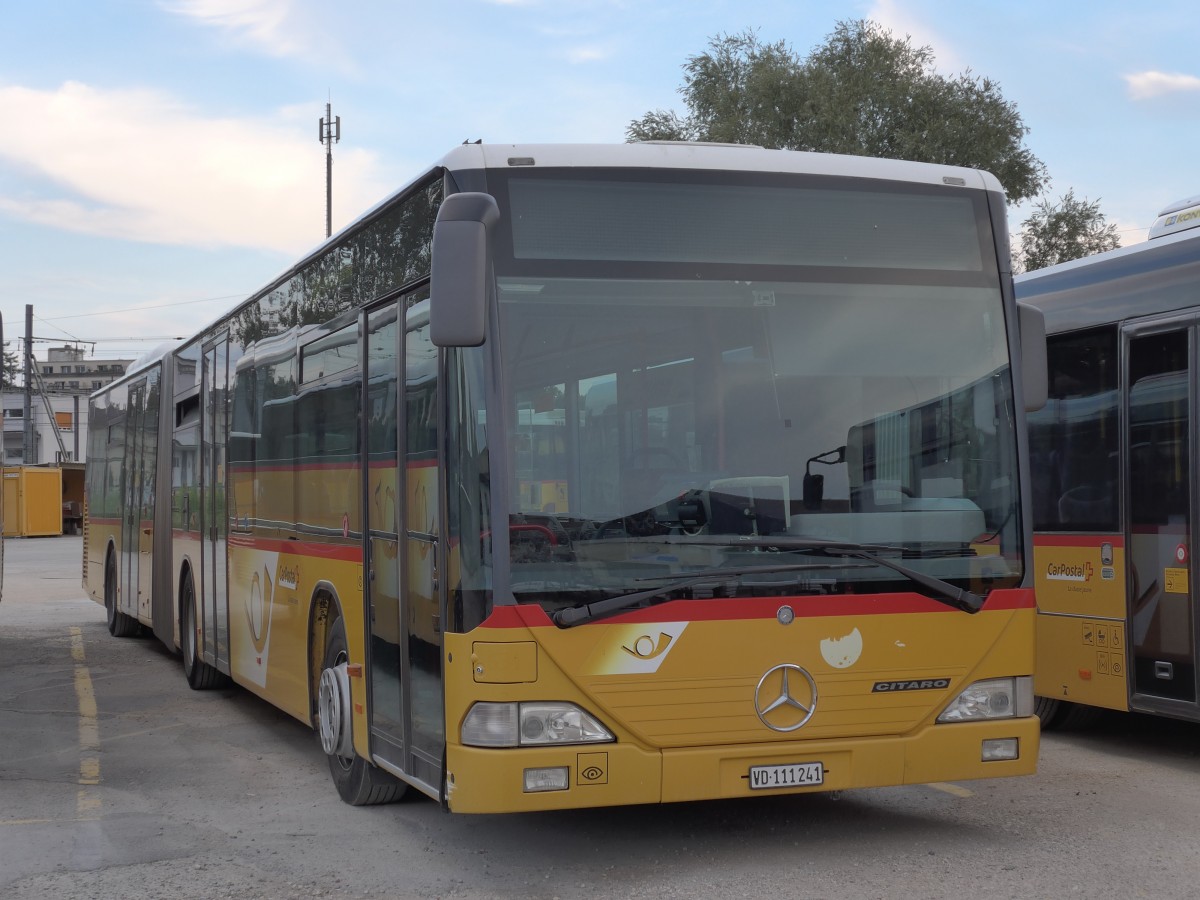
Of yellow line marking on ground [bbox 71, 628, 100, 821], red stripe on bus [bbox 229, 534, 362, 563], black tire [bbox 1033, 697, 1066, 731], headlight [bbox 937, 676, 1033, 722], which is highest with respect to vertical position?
red stripe on bus [bbox 229, 534, 362, 563]

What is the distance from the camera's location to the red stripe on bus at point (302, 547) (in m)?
7.49

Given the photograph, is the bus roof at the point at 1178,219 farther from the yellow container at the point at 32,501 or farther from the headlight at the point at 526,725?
the yellow container at the point at 32,501

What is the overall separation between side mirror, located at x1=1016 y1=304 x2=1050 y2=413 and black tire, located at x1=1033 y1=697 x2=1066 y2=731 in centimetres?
382

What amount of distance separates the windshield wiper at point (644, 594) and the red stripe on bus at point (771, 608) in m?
0.04

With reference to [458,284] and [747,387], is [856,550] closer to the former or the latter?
[747,387]

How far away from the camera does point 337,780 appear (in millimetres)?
8047

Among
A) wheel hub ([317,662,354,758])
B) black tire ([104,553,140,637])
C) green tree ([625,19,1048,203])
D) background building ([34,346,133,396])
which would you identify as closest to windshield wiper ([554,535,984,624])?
wheel hub ([317,662,354,758])

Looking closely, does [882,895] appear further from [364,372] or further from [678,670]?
[364,372]

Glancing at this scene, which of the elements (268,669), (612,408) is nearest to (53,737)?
(268,669)

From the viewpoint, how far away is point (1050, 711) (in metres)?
9.90

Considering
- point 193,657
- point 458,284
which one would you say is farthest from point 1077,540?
point 193,657

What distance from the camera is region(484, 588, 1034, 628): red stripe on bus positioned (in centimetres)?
577

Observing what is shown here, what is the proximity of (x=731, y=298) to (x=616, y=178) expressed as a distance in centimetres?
70

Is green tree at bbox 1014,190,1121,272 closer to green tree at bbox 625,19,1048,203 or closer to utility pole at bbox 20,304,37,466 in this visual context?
green tree at bbox 625,19,1048,203
